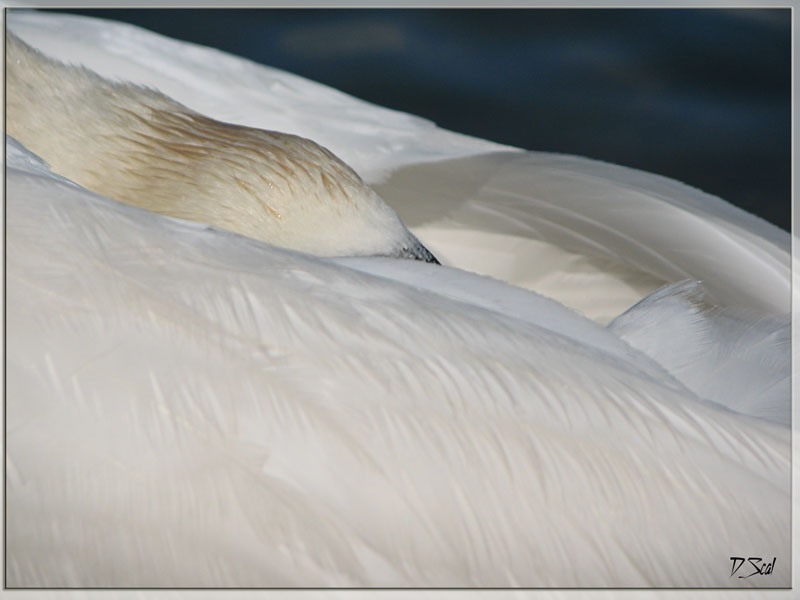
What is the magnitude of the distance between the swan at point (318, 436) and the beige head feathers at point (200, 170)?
0.39 meters

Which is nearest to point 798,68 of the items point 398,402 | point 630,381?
point 630,381

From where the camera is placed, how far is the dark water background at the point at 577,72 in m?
2.89

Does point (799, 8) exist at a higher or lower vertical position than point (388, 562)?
higher

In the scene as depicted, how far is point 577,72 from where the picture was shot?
3.08 metres

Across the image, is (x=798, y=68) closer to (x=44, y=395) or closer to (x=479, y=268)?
(x=479, y=268)

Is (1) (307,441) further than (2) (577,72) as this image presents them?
No

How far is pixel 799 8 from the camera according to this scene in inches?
116

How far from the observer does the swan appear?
0.97 metres

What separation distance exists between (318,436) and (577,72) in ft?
7.39

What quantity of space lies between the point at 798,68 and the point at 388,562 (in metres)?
2.12

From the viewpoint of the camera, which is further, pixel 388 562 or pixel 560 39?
pixel 560 39
